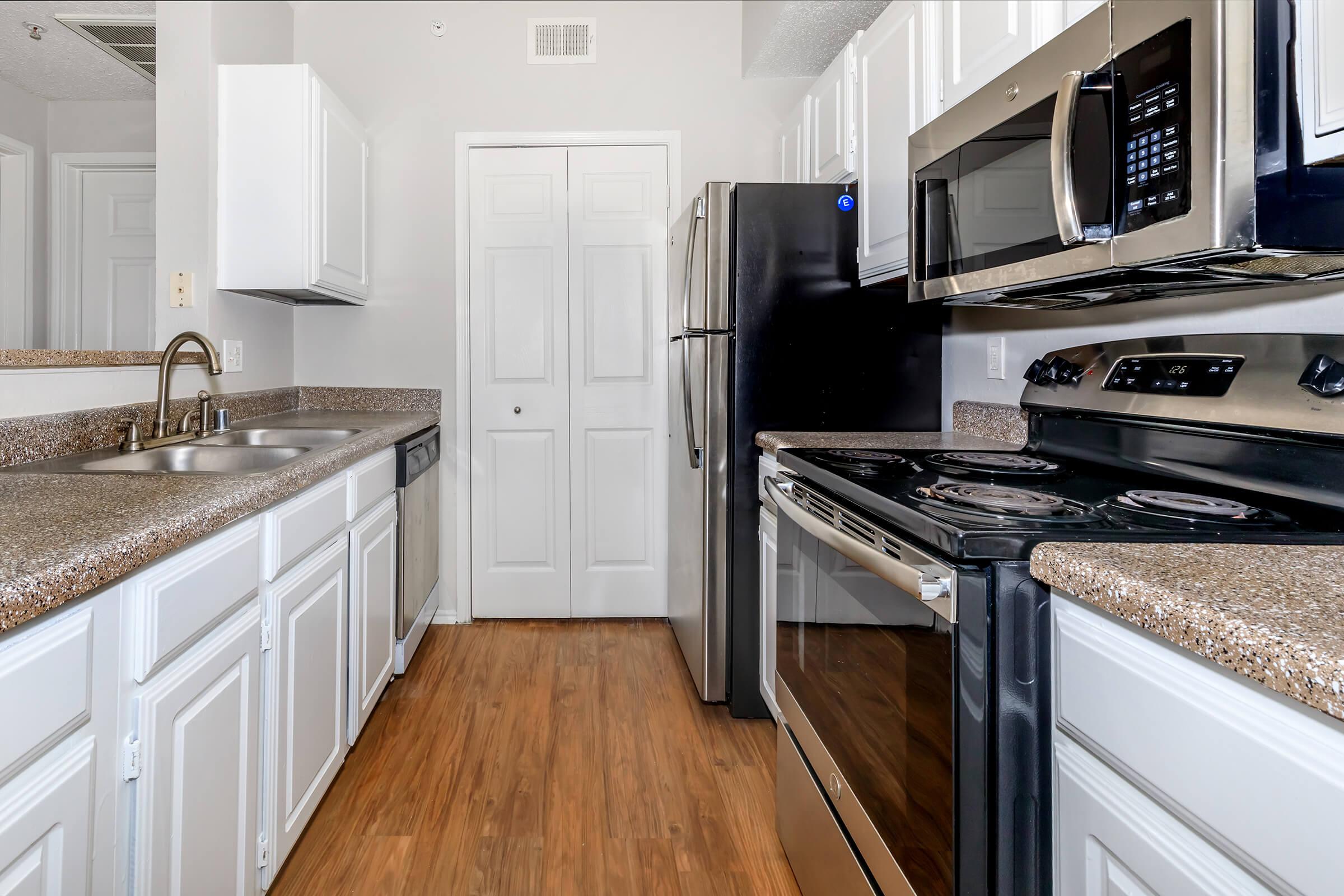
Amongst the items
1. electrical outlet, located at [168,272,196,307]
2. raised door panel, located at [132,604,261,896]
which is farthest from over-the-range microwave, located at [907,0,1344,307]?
electrical outlet, located at [168,272,196,307]

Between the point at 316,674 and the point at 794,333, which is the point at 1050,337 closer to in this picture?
the point at 794,333

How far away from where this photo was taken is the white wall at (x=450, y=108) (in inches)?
126

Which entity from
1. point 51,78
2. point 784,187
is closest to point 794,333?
point 784,187

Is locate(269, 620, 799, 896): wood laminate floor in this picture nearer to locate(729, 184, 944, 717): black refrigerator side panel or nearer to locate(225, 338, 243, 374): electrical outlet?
locate(729, 184, 944, 717): black refrigerator side panel

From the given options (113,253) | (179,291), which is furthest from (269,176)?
(113,253)

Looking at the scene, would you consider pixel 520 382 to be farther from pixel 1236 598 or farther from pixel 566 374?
pixel 1236 598

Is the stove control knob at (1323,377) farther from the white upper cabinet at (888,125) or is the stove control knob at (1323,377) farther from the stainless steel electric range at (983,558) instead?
the white upper cabinet at (888,125)

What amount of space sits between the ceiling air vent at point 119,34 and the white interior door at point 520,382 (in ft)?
3.93

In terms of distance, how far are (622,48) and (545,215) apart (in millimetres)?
793

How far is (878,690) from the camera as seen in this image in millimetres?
1120

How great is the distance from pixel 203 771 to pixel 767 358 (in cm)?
169

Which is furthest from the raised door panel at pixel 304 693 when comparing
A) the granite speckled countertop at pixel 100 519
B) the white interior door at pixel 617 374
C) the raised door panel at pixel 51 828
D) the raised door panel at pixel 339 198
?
the white interior door at pixel 617 374

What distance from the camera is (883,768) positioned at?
3.58 feet

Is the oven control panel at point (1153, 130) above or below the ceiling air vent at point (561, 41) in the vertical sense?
below
